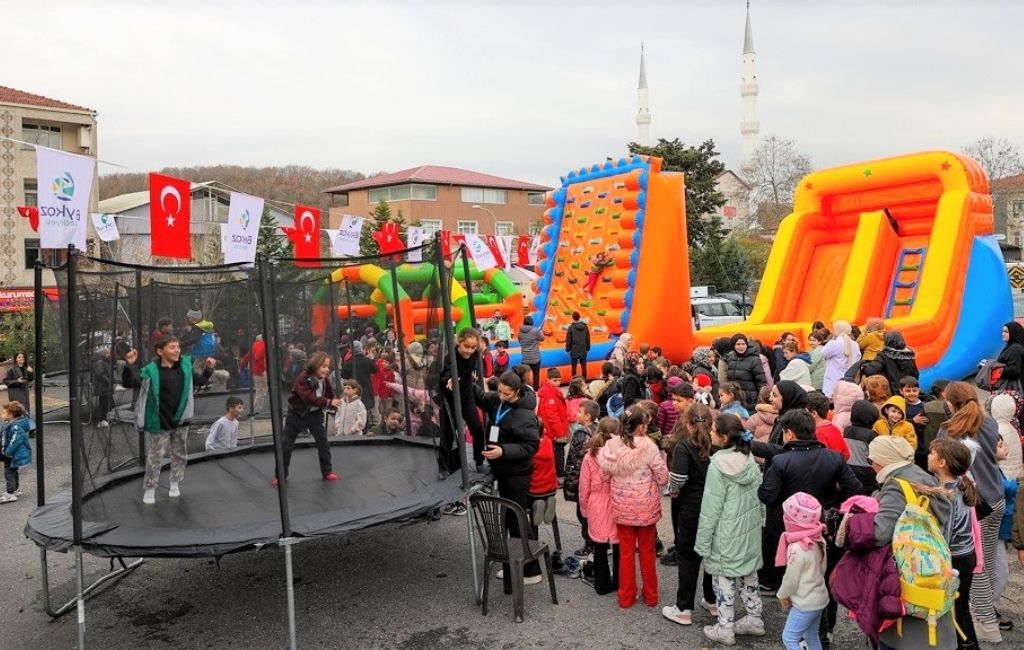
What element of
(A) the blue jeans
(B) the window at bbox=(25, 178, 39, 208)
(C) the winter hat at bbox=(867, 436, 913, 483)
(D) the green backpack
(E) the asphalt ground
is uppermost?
(B) the window at bbox=(25, 178, 39, 208)

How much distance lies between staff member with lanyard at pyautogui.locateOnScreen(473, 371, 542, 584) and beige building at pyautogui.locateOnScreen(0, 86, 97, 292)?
105 ft

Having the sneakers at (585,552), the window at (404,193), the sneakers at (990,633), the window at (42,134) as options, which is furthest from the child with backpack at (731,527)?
the window at (404,193)

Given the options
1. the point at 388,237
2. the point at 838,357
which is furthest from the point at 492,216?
the point at 838,357

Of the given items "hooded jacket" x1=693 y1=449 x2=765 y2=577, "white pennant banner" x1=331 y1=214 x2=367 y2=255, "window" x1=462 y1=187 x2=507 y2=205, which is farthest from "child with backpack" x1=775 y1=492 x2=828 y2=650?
"window" x1=462 y1=187 x2=507 y2=205

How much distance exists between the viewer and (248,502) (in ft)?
19.0

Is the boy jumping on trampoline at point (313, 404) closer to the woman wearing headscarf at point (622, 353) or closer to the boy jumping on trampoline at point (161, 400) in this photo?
the boy jumping on trampoline at point (161, 400)

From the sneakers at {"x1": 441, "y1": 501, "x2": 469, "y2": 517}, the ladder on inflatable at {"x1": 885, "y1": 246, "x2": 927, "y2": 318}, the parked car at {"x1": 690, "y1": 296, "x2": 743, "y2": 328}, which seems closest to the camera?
the sneakers at {"x1": 441, "y1": 501, "x2": 469, "y2": 517}

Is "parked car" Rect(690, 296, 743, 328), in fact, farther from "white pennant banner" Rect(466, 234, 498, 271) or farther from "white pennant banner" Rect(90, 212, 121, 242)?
"white pennant banner" Rect(90, 212, 121, 242)

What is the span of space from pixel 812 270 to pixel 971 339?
3.56 metres

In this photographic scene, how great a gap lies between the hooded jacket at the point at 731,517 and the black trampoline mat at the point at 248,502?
173 centimetres

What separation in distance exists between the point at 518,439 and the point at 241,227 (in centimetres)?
821

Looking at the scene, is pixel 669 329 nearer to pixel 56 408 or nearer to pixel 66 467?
pixel 66 467

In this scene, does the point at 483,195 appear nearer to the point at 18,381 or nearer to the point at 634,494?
the point at 18,381

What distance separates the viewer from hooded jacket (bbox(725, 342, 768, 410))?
840cm
